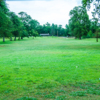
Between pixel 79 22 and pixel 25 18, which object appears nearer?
pixel 79 22

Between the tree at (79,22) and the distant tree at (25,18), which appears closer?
the tree at (79,22)

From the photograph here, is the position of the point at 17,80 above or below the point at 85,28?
below

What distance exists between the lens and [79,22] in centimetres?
5153

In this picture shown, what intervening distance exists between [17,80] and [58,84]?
148 centimetres

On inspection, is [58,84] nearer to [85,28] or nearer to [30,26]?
[85,28]

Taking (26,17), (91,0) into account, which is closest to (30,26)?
(26,17)

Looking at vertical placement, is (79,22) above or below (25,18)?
below

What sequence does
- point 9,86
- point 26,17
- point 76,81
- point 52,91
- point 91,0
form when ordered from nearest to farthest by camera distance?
point 52,91 → point 9,86 → point 76,81 → point 91,0 → point 26,17

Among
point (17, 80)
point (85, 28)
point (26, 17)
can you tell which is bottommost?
point (17, 80)

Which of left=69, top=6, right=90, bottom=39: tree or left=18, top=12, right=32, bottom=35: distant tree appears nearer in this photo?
left=69, top=6, right=90, bottom=39: tree

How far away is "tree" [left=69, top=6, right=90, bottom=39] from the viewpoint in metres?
49.6

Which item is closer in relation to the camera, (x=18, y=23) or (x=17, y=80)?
(x=17, y=80)

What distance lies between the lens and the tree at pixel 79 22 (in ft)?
163

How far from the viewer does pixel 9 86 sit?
4395 mm
